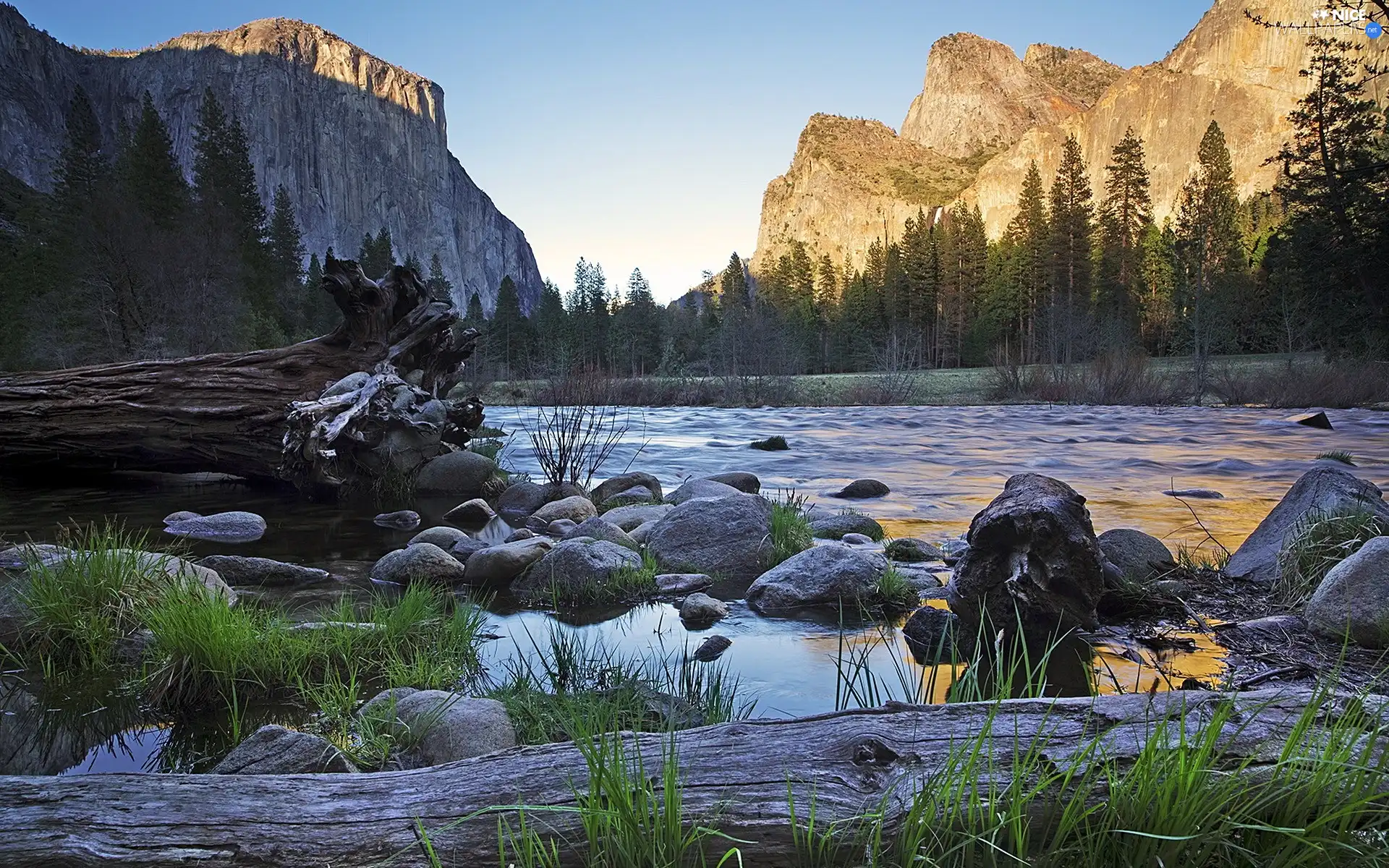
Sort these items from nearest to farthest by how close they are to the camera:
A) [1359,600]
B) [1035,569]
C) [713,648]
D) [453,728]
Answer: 1. [453,728]
2. [1359,600]
3. [1035,569]
4. [713,648]

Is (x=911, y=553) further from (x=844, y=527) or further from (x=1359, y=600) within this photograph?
(x=1359, y=600)

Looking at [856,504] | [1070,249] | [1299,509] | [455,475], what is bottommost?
[856,504]

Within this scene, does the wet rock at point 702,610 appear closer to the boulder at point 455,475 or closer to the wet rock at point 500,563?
Answer: the wet rock at point 500,563

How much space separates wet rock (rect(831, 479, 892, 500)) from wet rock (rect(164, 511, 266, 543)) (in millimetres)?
5699

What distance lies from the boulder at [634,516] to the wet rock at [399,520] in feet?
5.83

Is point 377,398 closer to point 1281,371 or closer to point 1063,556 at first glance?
point 1063,556

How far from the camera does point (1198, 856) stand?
3.83ft

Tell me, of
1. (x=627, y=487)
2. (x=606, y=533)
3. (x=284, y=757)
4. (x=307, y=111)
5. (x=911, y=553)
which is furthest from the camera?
(x=307, y=111)

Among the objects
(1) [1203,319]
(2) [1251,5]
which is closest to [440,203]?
(2) [1251,5]

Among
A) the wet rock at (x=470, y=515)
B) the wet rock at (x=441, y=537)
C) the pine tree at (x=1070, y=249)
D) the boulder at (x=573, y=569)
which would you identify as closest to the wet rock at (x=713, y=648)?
the boulder at (x=573, y=569)

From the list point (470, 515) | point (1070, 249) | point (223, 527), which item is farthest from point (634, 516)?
point (1070, 249)

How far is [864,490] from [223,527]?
20.2 feet

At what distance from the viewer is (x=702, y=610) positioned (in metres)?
4.05

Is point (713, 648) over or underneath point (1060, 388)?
underneath
